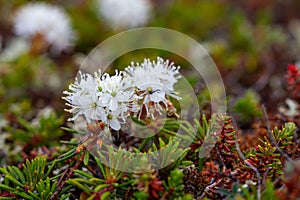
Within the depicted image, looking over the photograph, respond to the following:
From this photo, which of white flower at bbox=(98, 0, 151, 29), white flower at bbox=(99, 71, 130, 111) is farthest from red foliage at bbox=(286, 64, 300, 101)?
white flower at bbox=(98, 0, 151, 29)

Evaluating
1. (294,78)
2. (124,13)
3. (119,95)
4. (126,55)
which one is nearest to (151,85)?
(119,95)

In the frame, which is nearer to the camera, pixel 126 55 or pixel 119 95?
pixel 119 95

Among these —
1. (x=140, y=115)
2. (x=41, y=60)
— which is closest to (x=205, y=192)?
(x=140, y=115)

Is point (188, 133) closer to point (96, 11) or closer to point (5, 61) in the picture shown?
point (5, 61)

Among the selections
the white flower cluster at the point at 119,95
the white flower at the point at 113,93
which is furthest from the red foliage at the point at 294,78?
the white flower at the point at 113,93

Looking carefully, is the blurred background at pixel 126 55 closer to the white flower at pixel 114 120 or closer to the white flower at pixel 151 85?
the white flower at pixel 151 85

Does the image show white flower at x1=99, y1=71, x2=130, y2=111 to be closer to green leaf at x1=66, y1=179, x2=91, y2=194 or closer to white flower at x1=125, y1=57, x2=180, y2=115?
white flower at x1=125, y1=57, x2=180, y2=115

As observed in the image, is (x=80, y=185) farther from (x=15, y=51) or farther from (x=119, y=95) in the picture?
(x=15, y=51)
